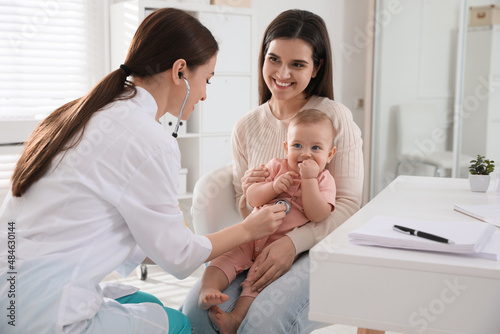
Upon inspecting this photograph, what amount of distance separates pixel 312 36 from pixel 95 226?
93 centimetres

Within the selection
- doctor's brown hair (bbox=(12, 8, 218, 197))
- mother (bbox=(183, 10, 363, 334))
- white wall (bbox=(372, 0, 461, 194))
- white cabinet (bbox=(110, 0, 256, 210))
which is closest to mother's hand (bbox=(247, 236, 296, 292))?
mother (bbox=(183, 10, 363, 334))

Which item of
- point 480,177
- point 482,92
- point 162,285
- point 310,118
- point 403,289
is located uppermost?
point 482,92

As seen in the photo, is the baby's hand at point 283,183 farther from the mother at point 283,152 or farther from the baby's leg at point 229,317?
the baby's leg at point 229,317

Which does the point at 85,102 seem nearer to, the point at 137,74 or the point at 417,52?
the point at 137,74

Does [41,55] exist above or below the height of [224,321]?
above

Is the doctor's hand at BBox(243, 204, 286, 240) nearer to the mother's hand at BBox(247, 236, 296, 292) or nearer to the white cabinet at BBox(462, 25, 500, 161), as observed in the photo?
the mother's hand at BBox(247, 236, 296, 292)

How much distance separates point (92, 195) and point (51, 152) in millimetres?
134

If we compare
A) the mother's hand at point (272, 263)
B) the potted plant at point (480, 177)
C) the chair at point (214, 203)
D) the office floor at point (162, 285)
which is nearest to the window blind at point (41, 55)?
the office floor at point (162, 285)

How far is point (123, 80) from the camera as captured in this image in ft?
4.18

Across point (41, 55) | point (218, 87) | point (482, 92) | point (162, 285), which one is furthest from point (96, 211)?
point (482, 92)

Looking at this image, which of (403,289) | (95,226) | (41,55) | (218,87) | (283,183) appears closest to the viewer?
(403,289)

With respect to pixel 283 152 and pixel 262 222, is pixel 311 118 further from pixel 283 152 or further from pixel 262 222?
pixel 262 222

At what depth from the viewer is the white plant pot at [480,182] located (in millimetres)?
1597

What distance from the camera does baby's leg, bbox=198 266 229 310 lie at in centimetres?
133
